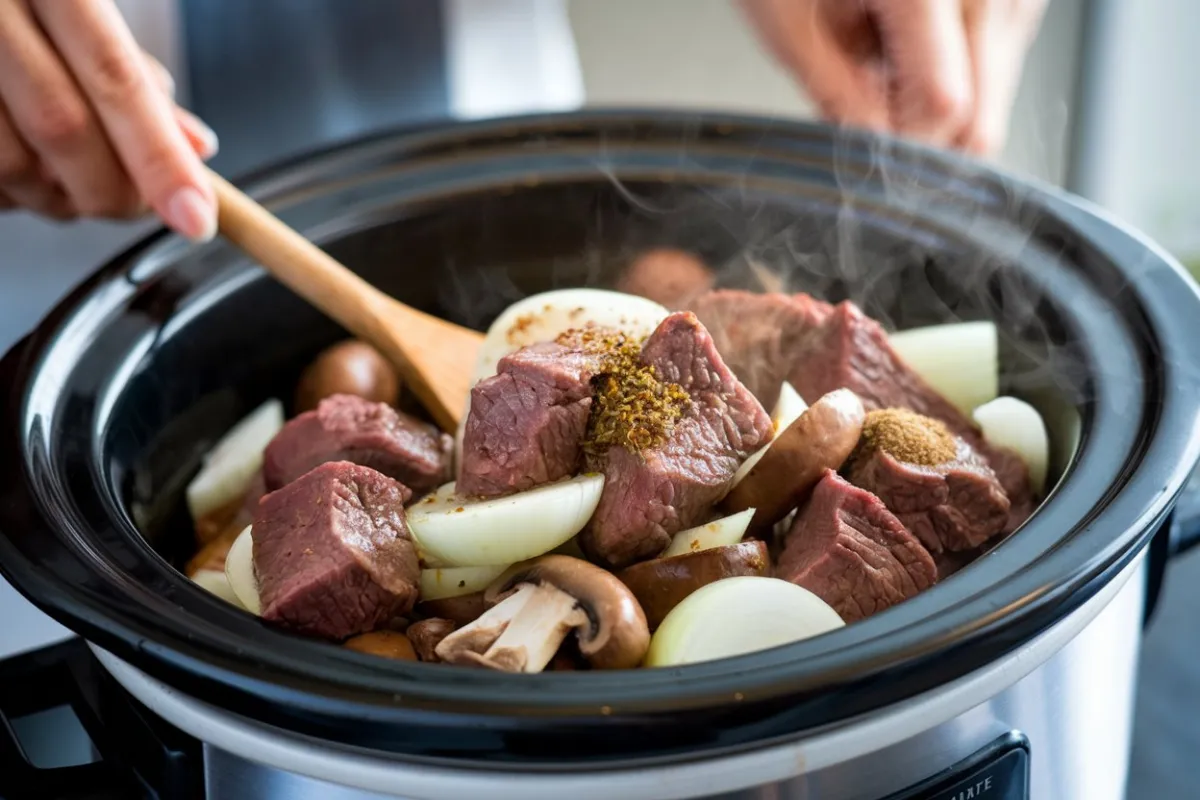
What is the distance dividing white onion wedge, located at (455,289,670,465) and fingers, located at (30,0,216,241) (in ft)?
1.37

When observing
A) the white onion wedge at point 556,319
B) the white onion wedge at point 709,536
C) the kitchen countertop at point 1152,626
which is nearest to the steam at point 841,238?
the white onion wedge at point 556,319

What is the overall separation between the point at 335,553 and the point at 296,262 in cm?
59

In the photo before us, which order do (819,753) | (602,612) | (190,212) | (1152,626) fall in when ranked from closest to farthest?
(819,753), (602,612), (190,212), (1152,626)

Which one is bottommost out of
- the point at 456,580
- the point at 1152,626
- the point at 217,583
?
the point at 1152,626

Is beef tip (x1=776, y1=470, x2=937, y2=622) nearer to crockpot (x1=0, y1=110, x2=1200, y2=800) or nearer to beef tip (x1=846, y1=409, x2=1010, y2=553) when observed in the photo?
beef tip (x1=846, y1=409, x2=1010, y2=553)

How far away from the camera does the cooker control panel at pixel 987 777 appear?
1140 millimetres

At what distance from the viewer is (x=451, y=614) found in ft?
4.36

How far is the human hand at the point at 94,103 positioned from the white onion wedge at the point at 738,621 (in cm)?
87

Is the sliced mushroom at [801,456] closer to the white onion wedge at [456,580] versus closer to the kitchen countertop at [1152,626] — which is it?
the white onion wedge at [456,580]

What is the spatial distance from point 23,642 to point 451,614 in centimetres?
104

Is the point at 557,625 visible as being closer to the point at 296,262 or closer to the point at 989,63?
the point at 296,262

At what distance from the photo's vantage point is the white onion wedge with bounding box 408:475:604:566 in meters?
1.27

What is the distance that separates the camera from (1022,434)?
1.53 meters

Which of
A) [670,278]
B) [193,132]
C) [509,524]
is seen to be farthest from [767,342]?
[193,132]
